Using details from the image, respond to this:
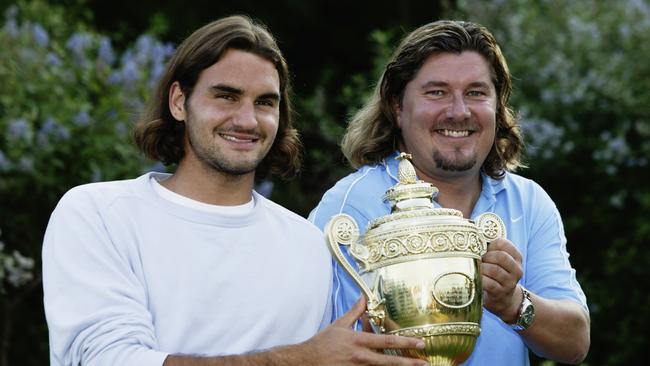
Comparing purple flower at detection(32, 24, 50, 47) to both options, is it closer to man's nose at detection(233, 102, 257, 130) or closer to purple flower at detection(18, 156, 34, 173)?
purple flower at detection(18, 156, 34, 173)

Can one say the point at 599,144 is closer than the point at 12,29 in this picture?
No

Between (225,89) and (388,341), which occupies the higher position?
(225,89)

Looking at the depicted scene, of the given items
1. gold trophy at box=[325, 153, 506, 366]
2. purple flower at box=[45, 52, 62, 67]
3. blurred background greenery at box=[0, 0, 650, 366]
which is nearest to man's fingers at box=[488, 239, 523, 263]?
gold trophy at box=[325, 153, 506, 366]

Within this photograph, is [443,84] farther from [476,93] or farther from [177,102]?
[177,102]

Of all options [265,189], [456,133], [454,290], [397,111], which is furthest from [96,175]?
[454,290]

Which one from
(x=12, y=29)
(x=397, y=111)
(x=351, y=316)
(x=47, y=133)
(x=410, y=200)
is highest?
(x=397, y=111)

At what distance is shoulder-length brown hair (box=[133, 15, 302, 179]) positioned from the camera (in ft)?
13.6

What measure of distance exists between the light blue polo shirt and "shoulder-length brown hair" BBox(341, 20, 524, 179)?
0.37 ft

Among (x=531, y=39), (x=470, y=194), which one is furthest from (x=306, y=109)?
(x=470, y=194)

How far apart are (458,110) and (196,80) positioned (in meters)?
1.01

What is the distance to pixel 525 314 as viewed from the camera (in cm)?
420

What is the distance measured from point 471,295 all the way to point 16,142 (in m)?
4.02

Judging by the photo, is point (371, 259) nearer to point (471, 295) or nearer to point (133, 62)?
point (471, 295)

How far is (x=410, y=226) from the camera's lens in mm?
3826
